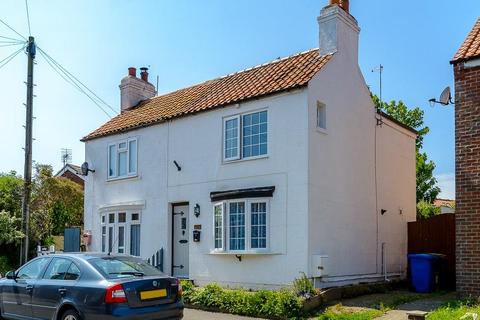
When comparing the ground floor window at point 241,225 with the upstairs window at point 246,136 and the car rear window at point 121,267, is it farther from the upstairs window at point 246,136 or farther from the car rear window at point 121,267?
the car rear window at point 121,267

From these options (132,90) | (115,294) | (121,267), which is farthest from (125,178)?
(115,294)

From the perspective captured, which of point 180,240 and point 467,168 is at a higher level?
point 467,168

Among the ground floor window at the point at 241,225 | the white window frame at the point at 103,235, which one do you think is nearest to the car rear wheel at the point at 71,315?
the ground floor window at the point at 241,225

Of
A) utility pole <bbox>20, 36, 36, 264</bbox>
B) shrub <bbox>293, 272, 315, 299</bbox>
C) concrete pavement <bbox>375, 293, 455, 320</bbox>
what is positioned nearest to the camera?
concrete pavement <bbox>375, 293, 455, 320</bbox>

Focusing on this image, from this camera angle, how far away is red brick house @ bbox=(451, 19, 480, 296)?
36.7 ft

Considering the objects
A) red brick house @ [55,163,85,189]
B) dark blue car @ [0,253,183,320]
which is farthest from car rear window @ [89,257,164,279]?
red brick house @ [55,163,85,189]

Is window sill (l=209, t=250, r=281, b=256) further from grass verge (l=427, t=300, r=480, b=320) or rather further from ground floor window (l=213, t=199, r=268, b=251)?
grass verge (l=427, t=300, r=480, b=320)

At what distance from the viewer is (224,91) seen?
16.3m

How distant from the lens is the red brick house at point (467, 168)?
1119 centimetres

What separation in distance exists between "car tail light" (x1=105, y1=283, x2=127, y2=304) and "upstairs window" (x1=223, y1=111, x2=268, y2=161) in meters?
6.77

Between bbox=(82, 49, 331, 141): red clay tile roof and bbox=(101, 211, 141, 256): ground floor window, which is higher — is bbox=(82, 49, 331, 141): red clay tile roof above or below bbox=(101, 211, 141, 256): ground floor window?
above

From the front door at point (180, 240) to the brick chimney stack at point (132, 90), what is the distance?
6166 mm

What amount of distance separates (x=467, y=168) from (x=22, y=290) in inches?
360

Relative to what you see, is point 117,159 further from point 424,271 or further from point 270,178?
point 424,271
